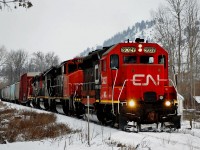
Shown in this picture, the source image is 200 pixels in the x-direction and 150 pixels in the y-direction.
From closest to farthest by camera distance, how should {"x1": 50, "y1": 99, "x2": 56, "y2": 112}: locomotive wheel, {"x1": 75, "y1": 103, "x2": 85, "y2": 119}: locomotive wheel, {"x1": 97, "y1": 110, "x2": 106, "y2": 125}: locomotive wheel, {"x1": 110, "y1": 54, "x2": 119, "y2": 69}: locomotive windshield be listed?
{"x1": 110, "y1": 54, "x2": 119, "y2": 69}: locomotive windshield
{"x1": 97, "y1": 110, "x2": 106, "y2": 125}: locomotive wheel
{"x1": 75, "y1": 103, "x2": 85, "y2": 119}: locomotive wheel
{"x1": 50, "y1": 99, "x2": 56, "y2": 112}: locomotive wheel

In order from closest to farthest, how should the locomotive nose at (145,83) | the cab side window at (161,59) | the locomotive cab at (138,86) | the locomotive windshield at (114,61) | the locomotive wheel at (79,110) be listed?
the locomotive cab at (138,86), the locomotive nose at (145,83), the locomotive windshield at (114,61), the cab side window at (161,59), the locomotive wheel at (79,110)

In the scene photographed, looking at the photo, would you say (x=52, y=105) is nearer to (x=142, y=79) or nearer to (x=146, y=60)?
(x=146, y=60)

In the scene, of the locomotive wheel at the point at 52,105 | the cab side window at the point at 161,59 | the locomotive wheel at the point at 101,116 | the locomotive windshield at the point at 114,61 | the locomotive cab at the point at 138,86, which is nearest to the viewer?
the locomotive cab at the point at 138,86

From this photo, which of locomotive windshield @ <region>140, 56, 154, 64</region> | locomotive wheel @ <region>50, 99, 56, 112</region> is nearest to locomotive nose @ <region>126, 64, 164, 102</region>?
locomotive windshield @ <region>140, 56, 154, 64</region>

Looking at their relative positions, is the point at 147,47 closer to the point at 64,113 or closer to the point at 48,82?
the point at 64,113

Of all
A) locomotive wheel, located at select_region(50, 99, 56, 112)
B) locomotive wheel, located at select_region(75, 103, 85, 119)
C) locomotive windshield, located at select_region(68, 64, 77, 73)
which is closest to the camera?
locomotive wheel, located at select_region(75, 103, 85, 119)

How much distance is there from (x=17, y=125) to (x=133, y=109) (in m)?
4.68

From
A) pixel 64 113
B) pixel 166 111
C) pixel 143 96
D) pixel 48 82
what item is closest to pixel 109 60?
Result: pixel 143 96

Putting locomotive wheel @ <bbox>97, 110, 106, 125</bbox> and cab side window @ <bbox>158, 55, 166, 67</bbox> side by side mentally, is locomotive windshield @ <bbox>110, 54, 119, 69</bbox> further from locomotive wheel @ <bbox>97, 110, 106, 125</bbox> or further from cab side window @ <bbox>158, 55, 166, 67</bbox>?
locomotive wheel @ <bbox>97, 110, 106, 125</bbox>

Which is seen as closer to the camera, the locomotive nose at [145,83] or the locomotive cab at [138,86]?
the locomotive cab at [138,86]

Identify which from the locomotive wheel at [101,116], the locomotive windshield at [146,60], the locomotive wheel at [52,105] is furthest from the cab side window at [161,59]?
the locomotive wheel at [52,105]

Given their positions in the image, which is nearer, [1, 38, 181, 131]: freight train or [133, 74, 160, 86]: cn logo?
[1, 38, 181, 131]: freight train

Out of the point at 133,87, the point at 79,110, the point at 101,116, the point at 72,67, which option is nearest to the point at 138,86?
the point at 133,87

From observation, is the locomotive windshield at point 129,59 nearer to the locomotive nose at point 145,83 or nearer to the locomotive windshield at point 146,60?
the locomotive windshield at point 146,60
